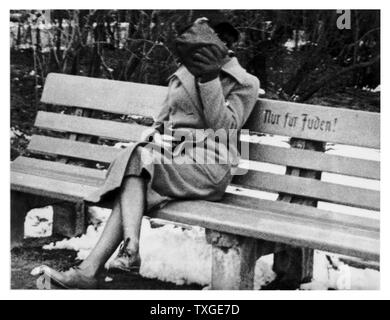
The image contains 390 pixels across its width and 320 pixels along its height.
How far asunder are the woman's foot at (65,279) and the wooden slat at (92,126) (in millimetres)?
1213

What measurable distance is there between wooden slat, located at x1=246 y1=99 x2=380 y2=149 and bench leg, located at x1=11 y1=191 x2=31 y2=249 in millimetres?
1407

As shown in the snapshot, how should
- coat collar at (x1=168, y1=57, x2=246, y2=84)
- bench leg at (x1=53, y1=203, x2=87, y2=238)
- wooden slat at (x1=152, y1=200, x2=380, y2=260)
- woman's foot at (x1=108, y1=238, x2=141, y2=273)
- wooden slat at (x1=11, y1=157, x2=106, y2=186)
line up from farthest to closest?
bench leg at (x1=53, y1=203, x2=87, y2=238) < wooden slat at (x1=11, y1=157, x2=106, y2=186) < coat collar at (x1=168, y1=57, x2=246, y2=84) < woman's foot at (x1=108, y1=238, x2=141, y2=273) < wooden slat at (x1=152, y1=200, x2=380, y2=260)

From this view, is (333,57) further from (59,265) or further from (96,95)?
(59,265)

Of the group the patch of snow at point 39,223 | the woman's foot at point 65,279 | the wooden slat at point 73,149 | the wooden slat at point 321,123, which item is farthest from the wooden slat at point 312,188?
the patch of snow at point 39,223

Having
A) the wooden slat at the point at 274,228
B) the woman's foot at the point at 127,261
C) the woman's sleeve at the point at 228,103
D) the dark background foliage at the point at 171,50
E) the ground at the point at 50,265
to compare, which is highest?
the dark background foliage at the point at 171,50

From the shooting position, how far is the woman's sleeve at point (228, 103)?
4.36m

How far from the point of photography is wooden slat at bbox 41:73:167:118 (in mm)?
5168

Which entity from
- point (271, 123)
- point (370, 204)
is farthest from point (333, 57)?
point (370, 204)

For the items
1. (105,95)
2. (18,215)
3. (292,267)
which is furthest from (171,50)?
(292,267)

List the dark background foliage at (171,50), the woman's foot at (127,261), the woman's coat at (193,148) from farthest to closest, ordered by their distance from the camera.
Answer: the dark background foliage at (171,50) < the woman's coat at (193,148) < the woman's foot at (127,261)

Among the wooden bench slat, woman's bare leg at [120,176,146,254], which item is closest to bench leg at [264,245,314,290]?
the wooden bench slat

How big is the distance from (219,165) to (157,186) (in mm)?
373

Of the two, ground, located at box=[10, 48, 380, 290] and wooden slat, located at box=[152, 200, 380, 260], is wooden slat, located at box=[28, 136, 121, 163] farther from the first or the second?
wooden slat, located at box=[152, 200, 380, 260]

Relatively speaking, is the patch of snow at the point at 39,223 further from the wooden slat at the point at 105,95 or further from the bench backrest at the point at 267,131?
the wooden slat at the point at 105,95
